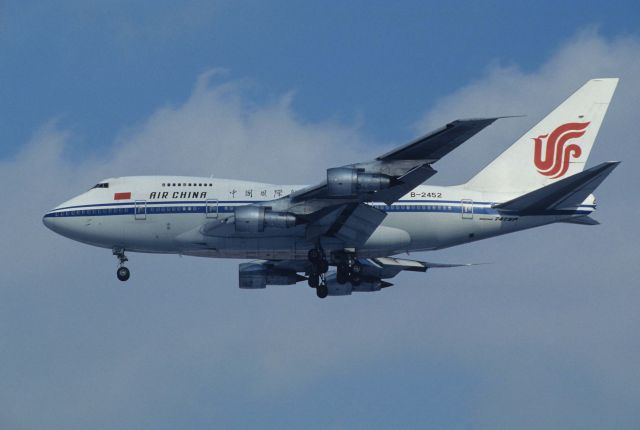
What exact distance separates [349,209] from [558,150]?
13.7 meters

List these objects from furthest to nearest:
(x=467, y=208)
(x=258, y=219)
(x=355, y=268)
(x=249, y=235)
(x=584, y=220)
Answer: (x=355, y=268) < (x=467, y=208) < (x=584, y=220) < (x=249, y=235) < (x=258, y=219)

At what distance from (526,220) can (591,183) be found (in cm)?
474

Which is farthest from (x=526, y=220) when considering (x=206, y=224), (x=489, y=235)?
(x=206, y=224)

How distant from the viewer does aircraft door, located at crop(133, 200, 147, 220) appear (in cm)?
6619

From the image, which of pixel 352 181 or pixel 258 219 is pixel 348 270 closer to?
pixel 258 219

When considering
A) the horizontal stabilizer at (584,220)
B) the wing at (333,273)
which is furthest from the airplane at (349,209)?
the wing at (333,273)

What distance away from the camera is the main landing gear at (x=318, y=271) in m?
65.0

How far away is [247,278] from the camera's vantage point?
71938 mm

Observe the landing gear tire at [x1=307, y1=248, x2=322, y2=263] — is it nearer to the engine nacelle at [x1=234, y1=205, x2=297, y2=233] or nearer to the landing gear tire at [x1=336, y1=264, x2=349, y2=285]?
the landing gear tire at [x1=336, y1=264, x2=349, y2=285]

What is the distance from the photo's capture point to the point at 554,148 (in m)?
69.6

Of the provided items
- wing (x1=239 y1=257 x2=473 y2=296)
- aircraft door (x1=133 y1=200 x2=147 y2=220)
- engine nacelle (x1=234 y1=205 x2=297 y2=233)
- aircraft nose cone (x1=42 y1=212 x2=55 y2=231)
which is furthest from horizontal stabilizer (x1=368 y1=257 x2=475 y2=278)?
aircraft nose cone (x1=42 y1=212 x2=55 y2=231)

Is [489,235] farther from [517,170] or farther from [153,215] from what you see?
[153,215]

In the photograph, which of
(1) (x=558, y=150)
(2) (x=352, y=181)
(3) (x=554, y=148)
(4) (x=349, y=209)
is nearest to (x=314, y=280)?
(4) (x=349, y=209)

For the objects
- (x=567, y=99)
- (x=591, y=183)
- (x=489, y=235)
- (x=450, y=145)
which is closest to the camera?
(x=450, y=145)
